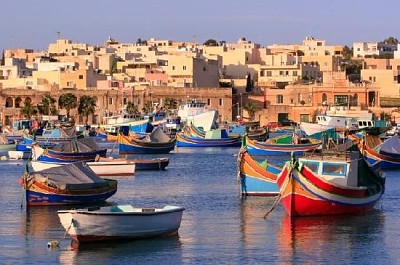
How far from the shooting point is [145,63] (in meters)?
122

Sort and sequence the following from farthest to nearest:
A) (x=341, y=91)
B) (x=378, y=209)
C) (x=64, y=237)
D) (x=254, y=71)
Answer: (x=254, y=71) < (x=341, y=91) < (x=378, y=209) < (x=64, y=237)

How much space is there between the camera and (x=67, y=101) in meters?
102

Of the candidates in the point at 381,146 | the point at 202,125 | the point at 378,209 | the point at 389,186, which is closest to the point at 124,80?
the point at 202,125

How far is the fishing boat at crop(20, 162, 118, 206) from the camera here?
35.2m

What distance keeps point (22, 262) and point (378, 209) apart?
42.6ft

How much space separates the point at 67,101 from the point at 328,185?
2824 inches

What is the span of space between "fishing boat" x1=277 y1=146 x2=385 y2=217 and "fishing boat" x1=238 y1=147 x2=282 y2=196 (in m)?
3.87

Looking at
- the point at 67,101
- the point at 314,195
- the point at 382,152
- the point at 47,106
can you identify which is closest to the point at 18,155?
the point at 382,152

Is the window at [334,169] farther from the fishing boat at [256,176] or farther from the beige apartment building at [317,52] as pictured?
the beige apartment building at [317,52]

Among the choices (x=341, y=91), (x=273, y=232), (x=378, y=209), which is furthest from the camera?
(x=341, y=91)

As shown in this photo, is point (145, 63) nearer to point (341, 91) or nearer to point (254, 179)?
point (341, 91)

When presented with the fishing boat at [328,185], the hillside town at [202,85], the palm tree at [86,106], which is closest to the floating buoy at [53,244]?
the fishing boat at [328,185]

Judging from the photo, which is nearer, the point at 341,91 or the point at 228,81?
the point at 341,91

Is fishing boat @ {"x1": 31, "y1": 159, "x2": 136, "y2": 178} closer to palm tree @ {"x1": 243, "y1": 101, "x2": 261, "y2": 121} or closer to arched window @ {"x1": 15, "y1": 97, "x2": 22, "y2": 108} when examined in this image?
arched window @ {"x1": 15, "y1": 97, "x2": 22, "y2": 108}
